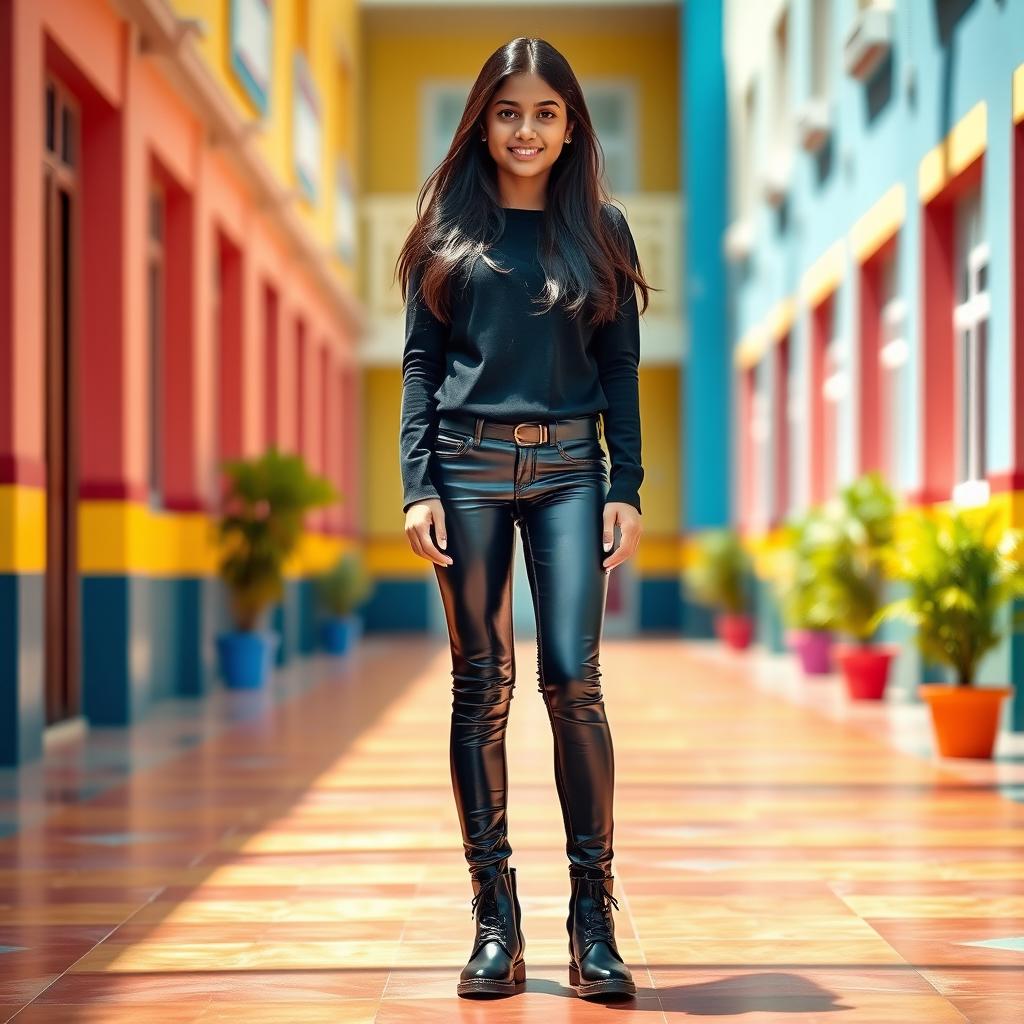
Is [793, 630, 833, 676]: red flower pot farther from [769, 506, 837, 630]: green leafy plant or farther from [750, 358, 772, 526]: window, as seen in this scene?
[750, 358, 772, 526]: window

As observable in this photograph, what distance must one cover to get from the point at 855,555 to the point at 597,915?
7.44m

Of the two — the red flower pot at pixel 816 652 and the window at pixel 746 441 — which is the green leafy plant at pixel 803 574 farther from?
the window at pixel 746 441

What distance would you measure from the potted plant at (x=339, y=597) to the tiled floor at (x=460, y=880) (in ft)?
23.3

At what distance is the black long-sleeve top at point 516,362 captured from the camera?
126 inches

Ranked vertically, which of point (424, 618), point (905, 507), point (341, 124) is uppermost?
point (341, 124)

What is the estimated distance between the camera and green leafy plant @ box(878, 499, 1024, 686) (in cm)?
700

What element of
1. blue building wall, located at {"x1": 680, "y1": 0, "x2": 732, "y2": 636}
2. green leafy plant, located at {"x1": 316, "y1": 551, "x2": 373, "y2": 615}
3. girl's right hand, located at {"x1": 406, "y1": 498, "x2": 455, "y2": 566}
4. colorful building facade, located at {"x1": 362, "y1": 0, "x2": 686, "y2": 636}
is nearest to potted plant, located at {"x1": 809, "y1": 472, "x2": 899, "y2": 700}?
green leafy plant, located at {"x1": 316, "y1": 551, "x2": 373, "y2": 615}

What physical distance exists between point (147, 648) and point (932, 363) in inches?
181

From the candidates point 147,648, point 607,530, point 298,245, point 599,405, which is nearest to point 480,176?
point 599,405

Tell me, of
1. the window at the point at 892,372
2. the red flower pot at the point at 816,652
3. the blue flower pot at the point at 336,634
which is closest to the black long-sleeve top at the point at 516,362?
the window at the point at 892,372

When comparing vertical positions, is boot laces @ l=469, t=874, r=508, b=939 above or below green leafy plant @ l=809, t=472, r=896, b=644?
below

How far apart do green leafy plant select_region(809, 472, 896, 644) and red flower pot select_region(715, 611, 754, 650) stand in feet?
Result: 18.5

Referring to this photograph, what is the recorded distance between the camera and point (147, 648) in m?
9.27

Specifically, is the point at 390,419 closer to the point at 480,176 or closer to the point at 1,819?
the point at 1,819
